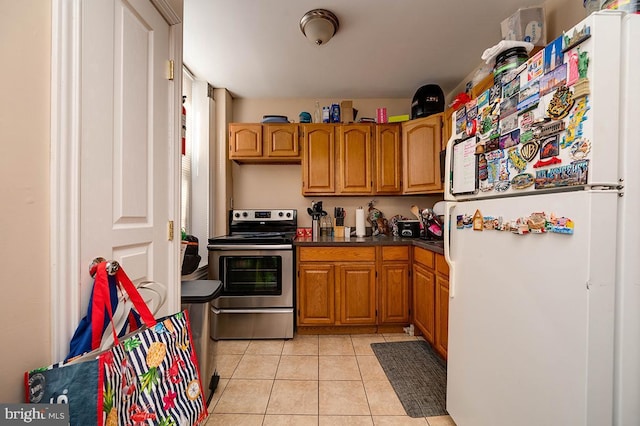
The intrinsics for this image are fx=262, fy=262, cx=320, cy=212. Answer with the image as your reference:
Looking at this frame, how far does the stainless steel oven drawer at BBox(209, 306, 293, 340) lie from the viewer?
253cm

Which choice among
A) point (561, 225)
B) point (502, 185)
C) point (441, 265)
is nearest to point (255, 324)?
point (441, 265)

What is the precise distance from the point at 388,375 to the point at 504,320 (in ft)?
3.97

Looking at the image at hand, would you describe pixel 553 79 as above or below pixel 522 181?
above

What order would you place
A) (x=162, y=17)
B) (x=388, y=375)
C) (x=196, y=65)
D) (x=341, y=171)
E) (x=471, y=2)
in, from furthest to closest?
1. (x=341, y=171)
2. (x=196, y=65)
3. (x=388, y=375)
4. (x=471, y=2)
5. (x=162, y=17)

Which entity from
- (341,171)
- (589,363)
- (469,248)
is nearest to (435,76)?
(341,171)

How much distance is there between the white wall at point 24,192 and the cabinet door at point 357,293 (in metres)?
2.17

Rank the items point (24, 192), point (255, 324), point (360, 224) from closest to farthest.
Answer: point (24, 192), point (255, 324), point (360, 224)

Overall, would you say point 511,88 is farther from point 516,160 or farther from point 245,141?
point 245,141

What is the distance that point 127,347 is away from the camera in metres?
0.72

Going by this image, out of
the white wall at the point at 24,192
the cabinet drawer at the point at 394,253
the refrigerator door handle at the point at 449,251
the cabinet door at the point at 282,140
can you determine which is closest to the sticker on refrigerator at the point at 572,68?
the refrigerator door handle at the point at 449,251

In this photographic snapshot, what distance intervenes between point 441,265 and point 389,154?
4.57 ft

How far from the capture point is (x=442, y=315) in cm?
204

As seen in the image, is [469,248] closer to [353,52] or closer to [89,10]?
[89,10]

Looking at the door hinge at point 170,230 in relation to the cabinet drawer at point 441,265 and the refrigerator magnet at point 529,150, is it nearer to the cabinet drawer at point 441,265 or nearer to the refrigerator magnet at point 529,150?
the refrigerator magnet at point 529,150
